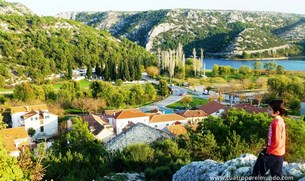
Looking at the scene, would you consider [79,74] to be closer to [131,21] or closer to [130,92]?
[130,92]

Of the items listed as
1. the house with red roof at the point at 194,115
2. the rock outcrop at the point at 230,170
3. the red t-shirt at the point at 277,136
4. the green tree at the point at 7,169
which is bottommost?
the house with red roof at the point at 194,115

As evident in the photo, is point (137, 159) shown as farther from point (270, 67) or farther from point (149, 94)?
point (270, 67)

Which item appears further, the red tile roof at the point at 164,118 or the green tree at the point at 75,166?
the red tile roof at the point at 164,118

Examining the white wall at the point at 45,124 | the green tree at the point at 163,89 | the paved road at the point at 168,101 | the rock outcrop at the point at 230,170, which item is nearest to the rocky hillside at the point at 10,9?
the paved road at the point at 168,101

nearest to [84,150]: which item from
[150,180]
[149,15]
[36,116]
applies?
[150,180]

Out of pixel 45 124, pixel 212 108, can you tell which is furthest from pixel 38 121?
pixel 212 108

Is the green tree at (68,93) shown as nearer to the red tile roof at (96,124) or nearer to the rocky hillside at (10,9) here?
the red tile roof at (96,124)
